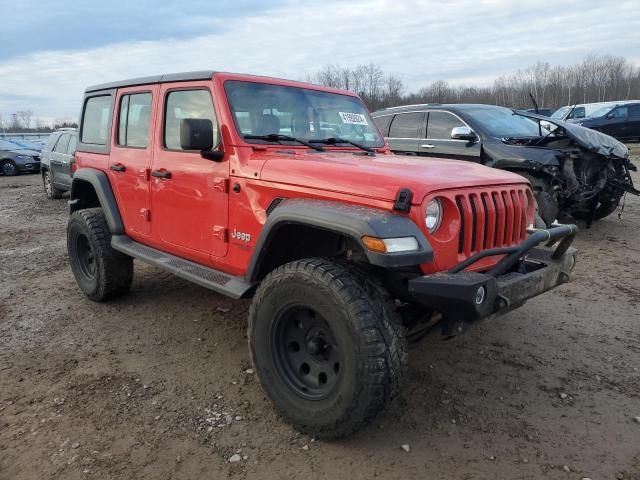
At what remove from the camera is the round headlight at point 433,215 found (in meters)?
2.69

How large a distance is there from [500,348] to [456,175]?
1664 millimetres

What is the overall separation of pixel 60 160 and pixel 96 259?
8.36 meters

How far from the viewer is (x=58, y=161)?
1196 centimetres

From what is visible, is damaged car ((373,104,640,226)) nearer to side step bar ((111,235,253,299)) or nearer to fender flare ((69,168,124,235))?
side step bar ((111,235,253,299))

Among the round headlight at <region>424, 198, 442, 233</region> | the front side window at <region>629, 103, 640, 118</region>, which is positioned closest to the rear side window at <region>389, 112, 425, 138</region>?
the round headlight at <region>424, 198, 442, 233</region>

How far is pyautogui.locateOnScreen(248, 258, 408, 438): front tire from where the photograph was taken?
2547 millimetres

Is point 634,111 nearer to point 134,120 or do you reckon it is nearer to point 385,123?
point 385,123

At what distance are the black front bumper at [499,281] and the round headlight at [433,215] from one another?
9.6 inches

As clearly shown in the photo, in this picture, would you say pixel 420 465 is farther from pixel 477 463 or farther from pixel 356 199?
pixel 356 199

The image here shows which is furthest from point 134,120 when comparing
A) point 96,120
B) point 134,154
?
point 96,120

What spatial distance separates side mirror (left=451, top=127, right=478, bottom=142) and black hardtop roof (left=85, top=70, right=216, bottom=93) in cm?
413

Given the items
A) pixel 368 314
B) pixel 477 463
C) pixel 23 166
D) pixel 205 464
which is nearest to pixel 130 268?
pixel 205 464

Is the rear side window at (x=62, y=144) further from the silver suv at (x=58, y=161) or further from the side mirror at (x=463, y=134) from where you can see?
the side mirror at (x=463, y=134)

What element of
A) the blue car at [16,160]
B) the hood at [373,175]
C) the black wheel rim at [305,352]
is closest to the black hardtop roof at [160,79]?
the hood at [373,175]
